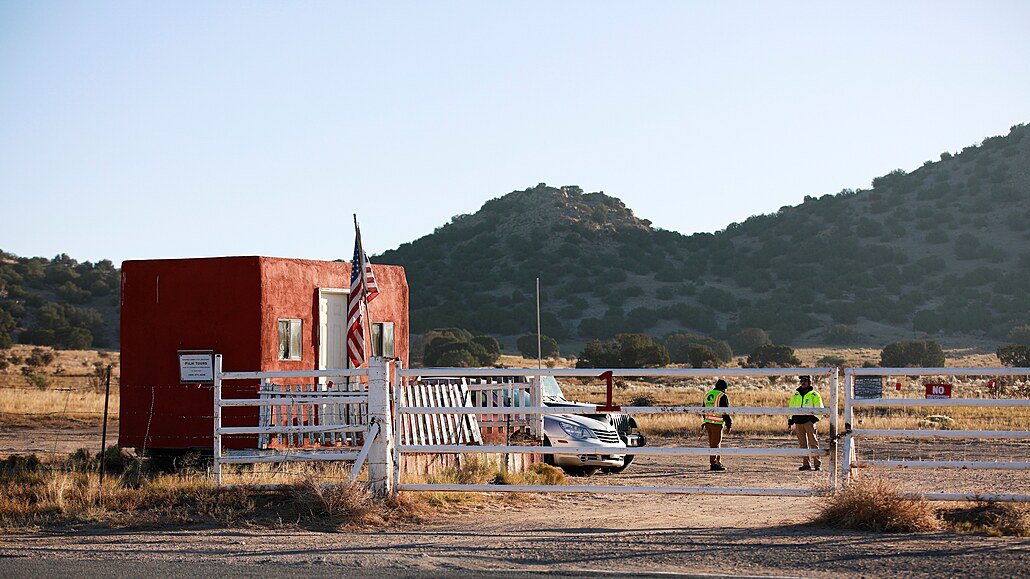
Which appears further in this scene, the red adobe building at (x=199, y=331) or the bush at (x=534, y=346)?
the bush at (x=534, y=346)

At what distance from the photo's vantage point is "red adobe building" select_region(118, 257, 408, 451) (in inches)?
675

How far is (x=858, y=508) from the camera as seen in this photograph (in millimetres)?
10242

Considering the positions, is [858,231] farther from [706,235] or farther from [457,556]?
[457,556]

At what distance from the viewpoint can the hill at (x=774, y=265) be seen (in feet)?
269

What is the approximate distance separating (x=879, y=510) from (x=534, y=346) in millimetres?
64131

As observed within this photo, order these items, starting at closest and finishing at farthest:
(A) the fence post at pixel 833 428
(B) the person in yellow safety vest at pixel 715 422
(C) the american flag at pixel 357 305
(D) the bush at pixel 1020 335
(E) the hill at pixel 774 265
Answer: (A) the fence post at pixel 833 428, (C) the american flag at pixel 357 305, (B) the person in yellow safety vest at pixel 715 422, (D) the bush at pixel 1020 335, (E) the hill at pixel 774 265

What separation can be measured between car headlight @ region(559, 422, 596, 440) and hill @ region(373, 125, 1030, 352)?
62.7 meters

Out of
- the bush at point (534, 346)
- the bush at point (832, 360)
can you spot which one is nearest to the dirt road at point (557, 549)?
the bush at point (832, 360)

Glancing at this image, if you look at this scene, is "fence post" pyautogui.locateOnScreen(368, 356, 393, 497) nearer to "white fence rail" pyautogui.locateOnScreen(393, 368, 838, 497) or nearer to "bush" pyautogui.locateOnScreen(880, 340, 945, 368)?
"white fence rail" pyautogui.locateOnScreen(393, 368, 838, 497)

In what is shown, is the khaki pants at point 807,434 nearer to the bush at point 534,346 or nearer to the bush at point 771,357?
the bush at point 771,357

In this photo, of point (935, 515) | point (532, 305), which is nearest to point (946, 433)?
point (935, 515)

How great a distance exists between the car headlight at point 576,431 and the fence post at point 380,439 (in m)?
6.05

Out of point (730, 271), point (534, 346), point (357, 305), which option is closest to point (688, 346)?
point (534, 346)

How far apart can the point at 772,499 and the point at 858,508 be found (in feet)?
14.0
